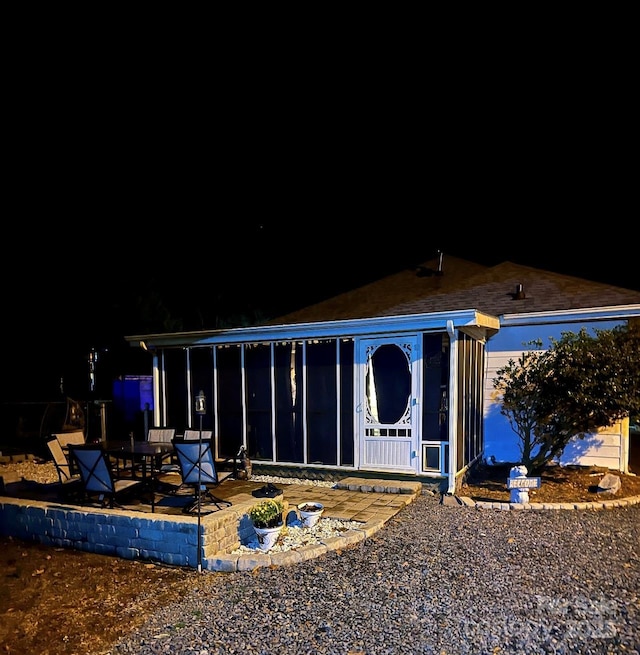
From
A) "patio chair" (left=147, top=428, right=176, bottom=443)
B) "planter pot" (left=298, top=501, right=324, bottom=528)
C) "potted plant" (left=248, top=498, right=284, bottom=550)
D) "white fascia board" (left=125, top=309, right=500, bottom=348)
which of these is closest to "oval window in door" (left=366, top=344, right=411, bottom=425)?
"white fascia board" (left=125, top=309, right=500, bottom=348)

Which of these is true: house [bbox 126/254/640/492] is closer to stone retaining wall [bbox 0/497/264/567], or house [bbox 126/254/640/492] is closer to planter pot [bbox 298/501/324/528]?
planter pot [bbox 298/501/324/528]

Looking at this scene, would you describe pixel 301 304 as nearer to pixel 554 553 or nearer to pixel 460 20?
pixel 460 20

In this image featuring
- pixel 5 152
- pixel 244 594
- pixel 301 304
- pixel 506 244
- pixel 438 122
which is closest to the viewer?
pixel 244 594

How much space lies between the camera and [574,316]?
8195 mm

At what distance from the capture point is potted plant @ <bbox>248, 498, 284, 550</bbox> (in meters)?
4.83

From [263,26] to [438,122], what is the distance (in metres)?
9.71

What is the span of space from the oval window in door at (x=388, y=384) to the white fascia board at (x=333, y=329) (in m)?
0.39

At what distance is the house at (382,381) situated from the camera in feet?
23.5

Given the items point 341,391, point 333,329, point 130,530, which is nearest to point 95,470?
point 130,530

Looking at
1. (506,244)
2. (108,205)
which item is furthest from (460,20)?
(506,244)

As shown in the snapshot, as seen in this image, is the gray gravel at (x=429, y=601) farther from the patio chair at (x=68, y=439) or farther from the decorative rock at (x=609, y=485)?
the patio chair at (x=68, y=439)

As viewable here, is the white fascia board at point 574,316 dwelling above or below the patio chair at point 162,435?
above

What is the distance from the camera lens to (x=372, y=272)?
2675cm

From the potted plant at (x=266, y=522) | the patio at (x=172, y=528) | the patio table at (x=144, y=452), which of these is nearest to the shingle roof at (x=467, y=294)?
the patio at (x=172, y=528)
